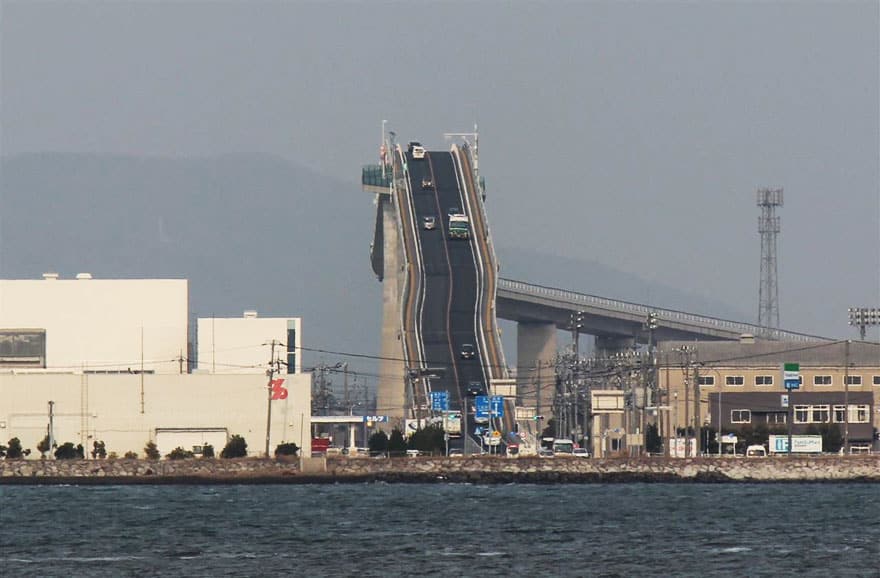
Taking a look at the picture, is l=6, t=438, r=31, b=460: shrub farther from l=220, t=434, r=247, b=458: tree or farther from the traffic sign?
the traffic sign

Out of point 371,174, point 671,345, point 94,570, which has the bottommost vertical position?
point 94,570

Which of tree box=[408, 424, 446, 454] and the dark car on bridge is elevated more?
the dark car on bridge

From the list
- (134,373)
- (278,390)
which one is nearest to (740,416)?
(278,390)

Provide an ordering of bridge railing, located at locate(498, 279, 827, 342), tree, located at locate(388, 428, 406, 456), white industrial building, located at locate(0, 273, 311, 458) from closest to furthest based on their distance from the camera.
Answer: white industrial building, located at locate(0, 273, 311, 458) < tree, located at locate(388, 428, 406, 456) < bridge railing, located at locate(498, 279, 827, 342)

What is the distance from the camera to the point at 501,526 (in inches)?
2494

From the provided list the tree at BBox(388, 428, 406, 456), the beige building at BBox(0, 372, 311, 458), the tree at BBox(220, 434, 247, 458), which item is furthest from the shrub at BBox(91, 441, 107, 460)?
the tree at BBox(388, 428, 406, 456)

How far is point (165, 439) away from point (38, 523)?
38.6 m

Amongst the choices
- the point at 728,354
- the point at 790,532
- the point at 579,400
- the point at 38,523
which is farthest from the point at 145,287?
the point at 790,532

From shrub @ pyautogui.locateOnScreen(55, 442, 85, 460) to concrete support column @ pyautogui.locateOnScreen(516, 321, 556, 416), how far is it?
56.3 m

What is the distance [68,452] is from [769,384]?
171 feet

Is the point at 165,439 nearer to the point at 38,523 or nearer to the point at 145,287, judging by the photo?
the point at 145,287

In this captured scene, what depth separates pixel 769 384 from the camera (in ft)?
424

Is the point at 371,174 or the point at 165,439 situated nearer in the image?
the point at 165,439

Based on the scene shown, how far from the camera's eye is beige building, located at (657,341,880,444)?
4916 inches
